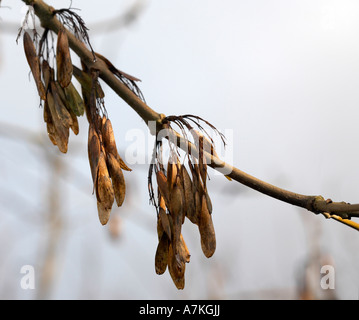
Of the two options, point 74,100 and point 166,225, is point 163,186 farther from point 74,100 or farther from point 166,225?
point 74,100

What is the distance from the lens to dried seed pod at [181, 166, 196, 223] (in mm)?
918

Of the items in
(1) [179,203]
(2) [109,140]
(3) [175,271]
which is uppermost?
(2) [109,140]

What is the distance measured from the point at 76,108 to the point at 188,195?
270 millimetres

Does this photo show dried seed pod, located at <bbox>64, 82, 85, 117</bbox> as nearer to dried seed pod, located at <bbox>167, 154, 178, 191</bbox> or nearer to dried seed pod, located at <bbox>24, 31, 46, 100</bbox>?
dried seed pod, located at <bbox>24, 31, 46, 100</bbox>

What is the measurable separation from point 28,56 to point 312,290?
170cm

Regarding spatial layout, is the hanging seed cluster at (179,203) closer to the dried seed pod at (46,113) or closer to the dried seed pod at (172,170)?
the dried seed pod at (172,170)

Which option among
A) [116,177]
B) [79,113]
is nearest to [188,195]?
Answer: [116,177]

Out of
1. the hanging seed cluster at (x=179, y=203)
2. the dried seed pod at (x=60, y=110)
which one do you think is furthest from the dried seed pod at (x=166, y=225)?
the dried seed pod at (x=60, y=110)

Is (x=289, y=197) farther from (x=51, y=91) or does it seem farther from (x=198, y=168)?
(x=51, y=91)

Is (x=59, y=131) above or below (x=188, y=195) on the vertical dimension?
above

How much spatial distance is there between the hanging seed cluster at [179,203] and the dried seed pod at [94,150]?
0.10 meters

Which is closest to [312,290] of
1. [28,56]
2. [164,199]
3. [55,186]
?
[55,186]

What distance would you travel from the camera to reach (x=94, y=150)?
912 mm

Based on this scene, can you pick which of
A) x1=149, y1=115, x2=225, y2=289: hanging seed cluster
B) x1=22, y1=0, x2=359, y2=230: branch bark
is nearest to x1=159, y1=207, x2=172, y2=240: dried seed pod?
x1=149, y1=115, x2=225, y2=289: hanging seed cluster
